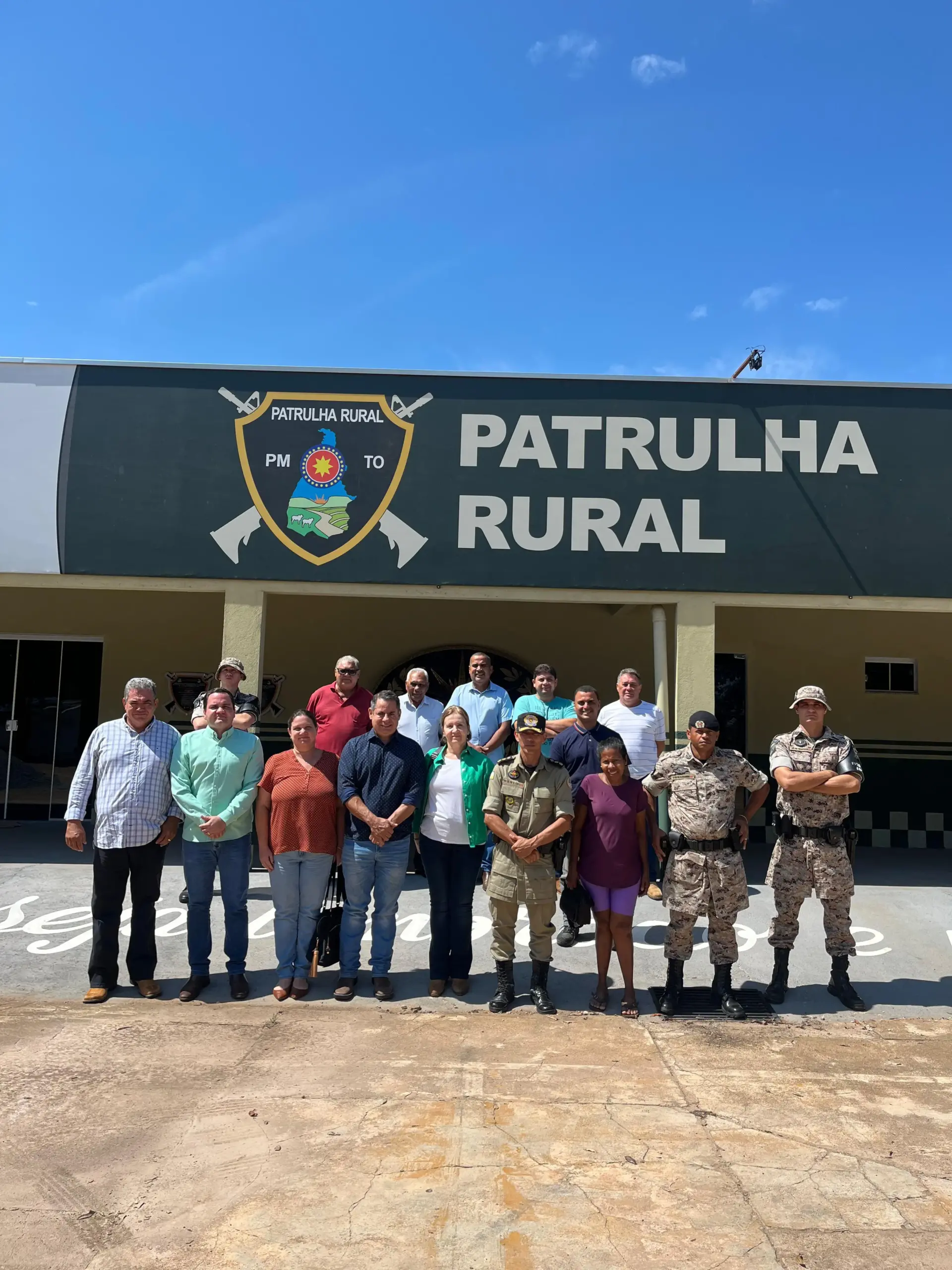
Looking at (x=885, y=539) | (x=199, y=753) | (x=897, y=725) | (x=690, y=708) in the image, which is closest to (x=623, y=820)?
A: (x=199, y=753)

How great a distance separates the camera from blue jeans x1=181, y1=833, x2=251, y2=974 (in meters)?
5.59

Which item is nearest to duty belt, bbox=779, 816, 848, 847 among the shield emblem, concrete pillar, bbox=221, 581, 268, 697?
the shield emblem

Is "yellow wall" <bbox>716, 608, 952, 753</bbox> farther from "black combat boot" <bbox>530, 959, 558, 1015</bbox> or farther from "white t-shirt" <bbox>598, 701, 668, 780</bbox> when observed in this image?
"black combat boot" <bbox>530, 959, 558, 1015</bbox>

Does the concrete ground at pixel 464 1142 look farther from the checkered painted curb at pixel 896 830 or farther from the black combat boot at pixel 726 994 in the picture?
the checkered painted curb at pixel 896 830

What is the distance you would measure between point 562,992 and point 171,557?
17.8 ft

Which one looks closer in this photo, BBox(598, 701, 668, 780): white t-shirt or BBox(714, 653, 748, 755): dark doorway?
BBox(598, 701, 668, 780): white t-shirt

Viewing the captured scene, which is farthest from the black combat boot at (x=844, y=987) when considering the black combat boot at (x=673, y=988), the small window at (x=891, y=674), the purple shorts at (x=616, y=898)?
the small window at (x=891, y=674)

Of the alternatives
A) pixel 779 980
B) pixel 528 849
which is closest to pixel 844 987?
pixel 779 980

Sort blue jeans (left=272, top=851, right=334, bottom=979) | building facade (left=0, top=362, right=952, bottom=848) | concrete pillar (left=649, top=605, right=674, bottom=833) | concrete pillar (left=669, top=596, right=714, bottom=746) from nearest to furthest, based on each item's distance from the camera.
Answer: blue jeans (left=272, top=851, right=334, bottom=979), concrete pillar (left=669, top=596, right=714, bottom=746), building facade (left=0, top=362, right=952, bottom=848), concrete pillar (left=649, top=605, right=674, bottom=833)

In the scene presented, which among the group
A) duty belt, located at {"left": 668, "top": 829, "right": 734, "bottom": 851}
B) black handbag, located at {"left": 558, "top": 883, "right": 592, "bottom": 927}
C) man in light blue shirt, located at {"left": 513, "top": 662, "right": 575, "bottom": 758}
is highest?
man in light blue shirt, located at {"left": 513, "top": 662, "right": 575, "bottom": 758}

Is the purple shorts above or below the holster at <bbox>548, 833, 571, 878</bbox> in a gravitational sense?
below

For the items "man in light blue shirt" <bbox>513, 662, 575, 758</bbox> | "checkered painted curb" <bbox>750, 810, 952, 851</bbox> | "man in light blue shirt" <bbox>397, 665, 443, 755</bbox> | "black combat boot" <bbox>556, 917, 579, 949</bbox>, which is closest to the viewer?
"black combat boot" <bbox>556, 917, 579, 949</bbox>

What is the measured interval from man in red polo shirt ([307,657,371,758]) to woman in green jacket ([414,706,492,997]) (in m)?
1.28

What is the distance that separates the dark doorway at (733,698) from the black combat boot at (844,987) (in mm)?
6198
